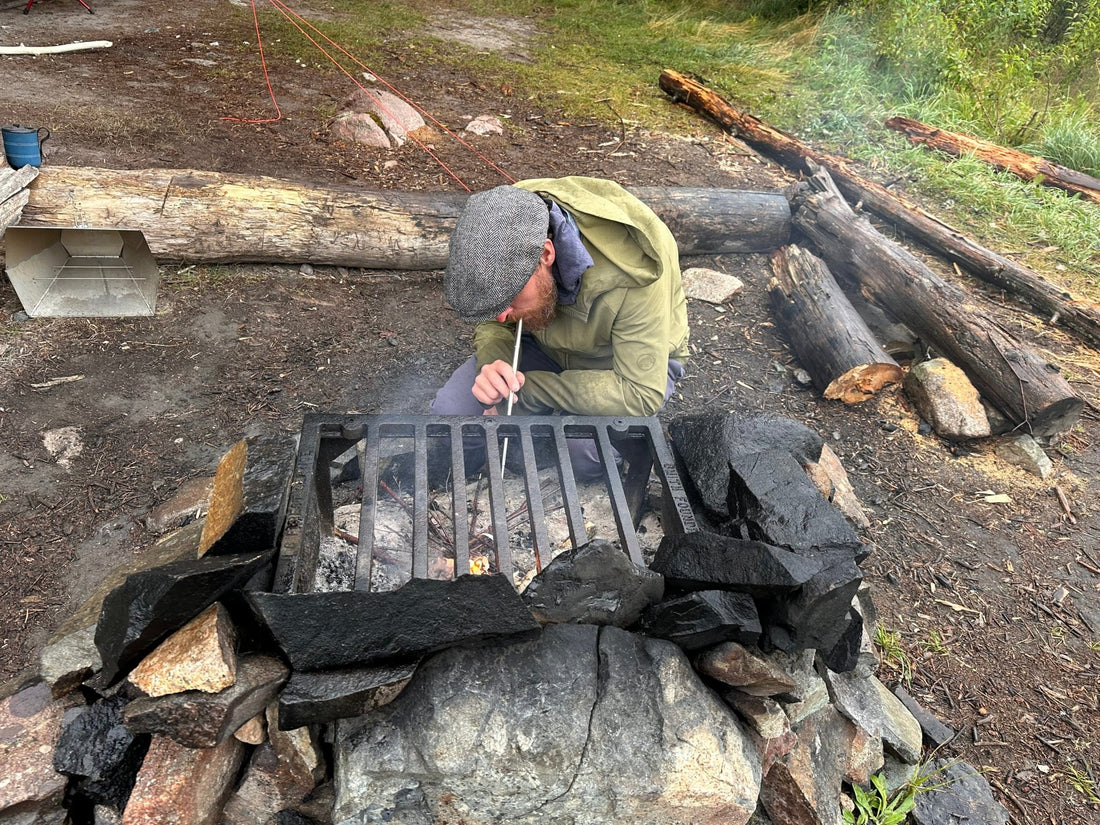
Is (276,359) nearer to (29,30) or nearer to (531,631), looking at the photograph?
(531,631)

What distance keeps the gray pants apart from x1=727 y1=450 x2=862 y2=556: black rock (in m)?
0.77

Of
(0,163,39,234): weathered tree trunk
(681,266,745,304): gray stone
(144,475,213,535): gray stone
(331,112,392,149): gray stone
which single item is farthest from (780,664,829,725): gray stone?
(331,112,392,149): gray stone

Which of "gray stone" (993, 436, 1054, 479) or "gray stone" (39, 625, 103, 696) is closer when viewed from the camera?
"gray stone" (39, 625, 103, 696)

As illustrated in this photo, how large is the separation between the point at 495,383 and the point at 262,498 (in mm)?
1002

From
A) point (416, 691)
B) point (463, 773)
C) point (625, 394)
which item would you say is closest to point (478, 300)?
point (625, 394)

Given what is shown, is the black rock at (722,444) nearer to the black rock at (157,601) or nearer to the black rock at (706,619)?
the black rock at (706,619)

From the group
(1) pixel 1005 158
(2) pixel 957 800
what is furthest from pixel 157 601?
(1) pixel 1005 158

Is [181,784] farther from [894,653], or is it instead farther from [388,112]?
[388,112]

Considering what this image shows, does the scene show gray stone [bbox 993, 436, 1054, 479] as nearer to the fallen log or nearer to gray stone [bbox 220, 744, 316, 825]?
the fallen log

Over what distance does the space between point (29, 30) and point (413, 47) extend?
170 inches

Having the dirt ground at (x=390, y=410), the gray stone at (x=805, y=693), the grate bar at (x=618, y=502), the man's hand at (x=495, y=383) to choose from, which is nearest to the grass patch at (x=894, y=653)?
the dirt ground at (x=390, y=410)

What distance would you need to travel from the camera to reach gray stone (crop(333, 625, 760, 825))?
2047mm

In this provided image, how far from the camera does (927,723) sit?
9.36ft

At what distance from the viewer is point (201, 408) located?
3939 mm
